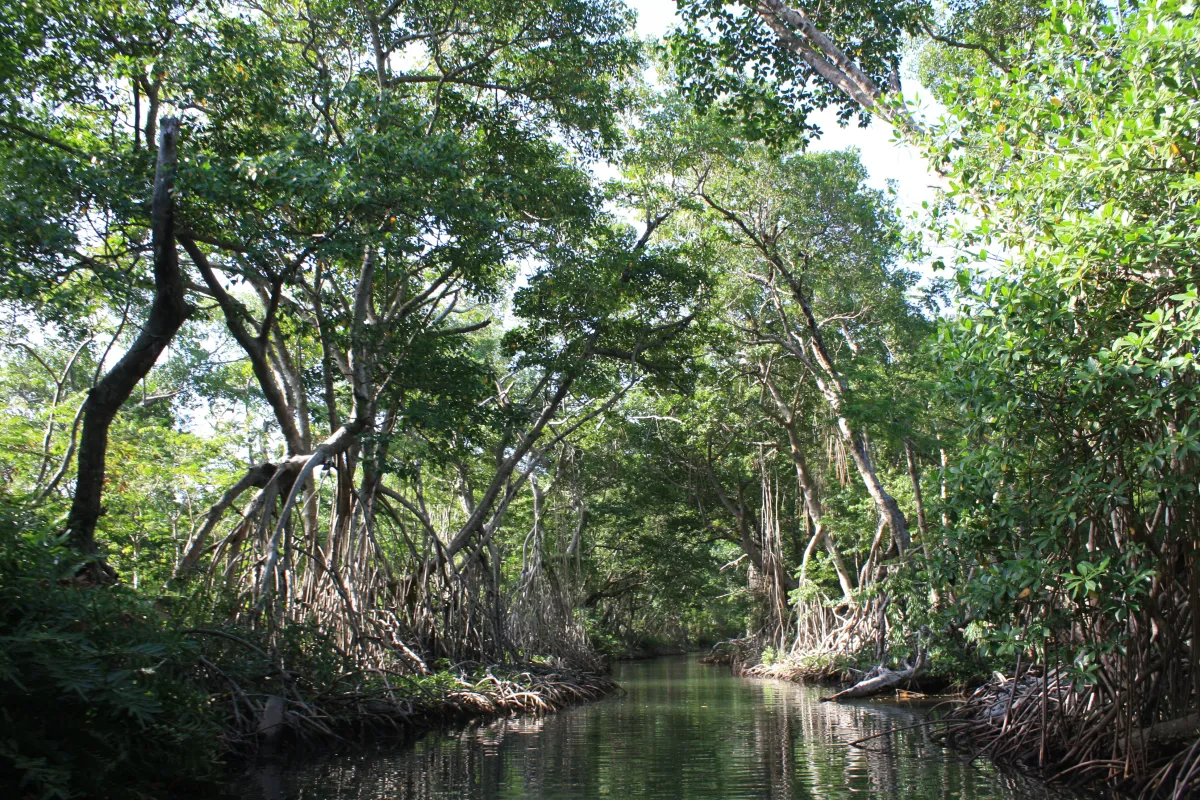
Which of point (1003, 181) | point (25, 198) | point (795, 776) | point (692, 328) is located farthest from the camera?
point (692, 328)

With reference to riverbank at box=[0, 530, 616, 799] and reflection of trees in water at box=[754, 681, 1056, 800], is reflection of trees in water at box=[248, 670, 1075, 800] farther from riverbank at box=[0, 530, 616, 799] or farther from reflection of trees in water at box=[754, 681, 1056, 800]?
riverbank at box=[0, 530, 616, 799]

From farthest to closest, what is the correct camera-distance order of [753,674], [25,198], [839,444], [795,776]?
[753,674], [839,444], [25,198], [795,776]

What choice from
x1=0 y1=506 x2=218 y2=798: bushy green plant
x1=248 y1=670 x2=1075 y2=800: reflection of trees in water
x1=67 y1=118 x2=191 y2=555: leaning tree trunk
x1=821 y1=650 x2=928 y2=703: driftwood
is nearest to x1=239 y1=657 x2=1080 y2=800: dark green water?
x1=248 y1=670 x2=1075 y2=800: reflection of trees in water

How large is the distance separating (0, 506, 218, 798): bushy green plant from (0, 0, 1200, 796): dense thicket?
24 mm

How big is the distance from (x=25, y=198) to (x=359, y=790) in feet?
16.5

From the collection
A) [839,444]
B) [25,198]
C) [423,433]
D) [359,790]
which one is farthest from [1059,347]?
[839,444]

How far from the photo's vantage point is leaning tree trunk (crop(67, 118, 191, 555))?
21.3ft

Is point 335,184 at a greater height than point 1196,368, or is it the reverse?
point 335,184

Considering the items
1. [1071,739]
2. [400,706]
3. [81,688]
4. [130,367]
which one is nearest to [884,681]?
[1071,739]

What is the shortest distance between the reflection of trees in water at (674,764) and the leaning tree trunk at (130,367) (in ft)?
7.93

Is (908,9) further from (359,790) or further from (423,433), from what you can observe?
(359,790)

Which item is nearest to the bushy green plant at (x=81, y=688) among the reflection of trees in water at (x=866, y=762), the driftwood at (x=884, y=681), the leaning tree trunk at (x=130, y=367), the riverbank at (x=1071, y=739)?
the leaning tree trunk at (x=130, y=367)

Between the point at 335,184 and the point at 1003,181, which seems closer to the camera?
the point at 1003,181

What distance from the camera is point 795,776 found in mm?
6258
